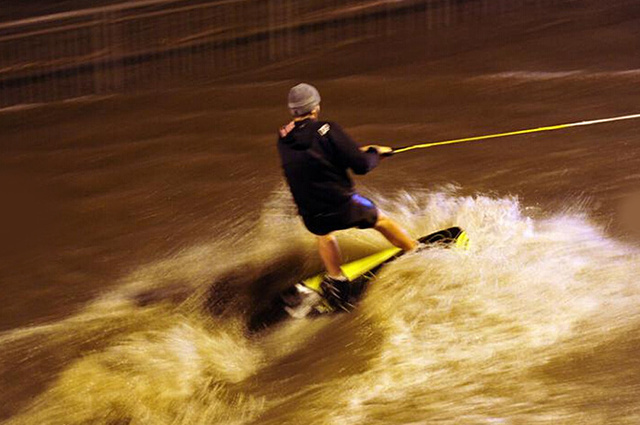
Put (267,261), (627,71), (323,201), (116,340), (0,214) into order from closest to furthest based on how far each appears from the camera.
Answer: (323,201)
(116,340)
(267,261)
(0,214)
(627,71)

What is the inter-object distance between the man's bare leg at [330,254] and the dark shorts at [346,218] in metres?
0.08

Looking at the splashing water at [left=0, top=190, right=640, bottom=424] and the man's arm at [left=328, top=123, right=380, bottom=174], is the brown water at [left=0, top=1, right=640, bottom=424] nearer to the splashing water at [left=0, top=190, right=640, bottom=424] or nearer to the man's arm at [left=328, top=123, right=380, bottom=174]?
the splashing water at [left=0, top=190, right=640, bottom=424]

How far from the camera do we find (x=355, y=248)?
15.9 feet

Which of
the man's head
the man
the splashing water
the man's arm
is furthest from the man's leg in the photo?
the man's head

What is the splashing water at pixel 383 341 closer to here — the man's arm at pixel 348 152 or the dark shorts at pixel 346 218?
the dark shorts at pixel 346 218

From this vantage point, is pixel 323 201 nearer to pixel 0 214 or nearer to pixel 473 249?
pixel 473 249

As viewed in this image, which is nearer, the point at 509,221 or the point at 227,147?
the point at 509,221

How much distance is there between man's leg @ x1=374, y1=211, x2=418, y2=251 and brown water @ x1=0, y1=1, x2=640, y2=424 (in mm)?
158

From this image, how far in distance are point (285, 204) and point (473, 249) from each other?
3.90 feet

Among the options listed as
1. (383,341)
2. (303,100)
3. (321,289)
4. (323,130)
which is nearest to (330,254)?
(321,289)

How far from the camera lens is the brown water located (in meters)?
4.12

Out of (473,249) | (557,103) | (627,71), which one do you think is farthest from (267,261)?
(627,71)

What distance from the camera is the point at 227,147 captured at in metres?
6.04

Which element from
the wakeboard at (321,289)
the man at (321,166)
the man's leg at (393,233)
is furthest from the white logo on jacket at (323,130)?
the wakeboard at (321,289)
